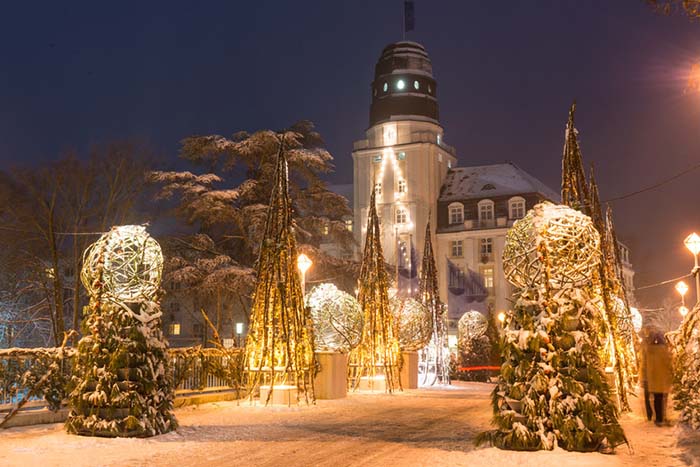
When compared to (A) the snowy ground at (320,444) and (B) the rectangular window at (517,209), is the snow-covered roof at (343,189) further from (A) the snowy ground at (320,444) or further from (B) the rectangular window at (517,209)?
(A) the snowy ground at (320,444)

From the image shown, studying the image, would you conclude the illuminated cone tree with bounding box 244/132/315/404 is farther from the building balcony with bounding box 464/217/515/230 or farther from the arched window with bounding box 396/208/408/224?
the building balcony with bounding box 464/217/515/230

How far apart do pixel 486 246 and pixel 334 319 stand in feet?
127

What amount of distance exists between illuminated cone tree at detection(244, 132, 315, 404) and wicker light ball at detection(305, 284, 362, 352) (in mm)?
2354

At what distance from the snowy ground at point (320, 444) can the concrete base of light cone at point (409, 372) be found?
9.32 meters

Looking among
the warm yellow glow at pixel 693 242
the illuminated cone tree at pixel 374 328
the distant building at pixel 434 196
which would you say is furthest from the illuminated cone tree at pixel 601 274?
the distant building at pixel 434 196

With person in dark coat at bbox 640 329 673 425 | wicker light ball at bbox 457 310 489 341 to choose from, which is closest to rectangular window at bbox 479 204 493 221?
wicker light ball at bbox 457 310 489 341

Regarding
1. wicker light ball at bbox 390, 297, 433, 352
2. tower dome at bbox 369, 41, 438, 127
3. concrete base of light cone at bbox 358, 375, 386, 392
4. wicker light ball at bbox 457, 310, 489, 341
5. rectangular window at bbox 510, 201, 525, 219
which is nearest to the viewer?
concrete base of light cone at bbox 358, 375, 386, 392

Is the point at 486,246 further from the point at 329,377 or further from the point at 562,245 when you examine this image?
the point at 562,245

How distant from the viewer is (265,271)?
1877 cm

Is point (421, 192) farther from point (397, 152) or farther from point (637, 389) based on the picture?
point (637, 389)

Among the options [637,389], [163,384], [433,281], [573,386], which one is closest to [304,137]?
[433,281]

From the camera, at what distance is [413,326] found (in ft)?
88.8

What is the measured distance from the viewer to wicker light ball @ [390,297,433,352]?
2694 centimetres

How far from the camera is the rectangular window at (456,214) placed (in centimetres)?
5994
